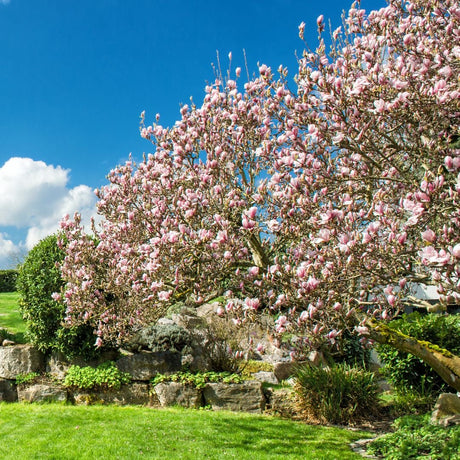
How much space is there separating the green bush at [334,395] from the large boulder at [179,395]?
2508 mm

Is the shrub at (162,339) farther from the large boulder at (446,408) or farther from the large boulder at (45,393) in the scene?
the large boulder at (446,408)

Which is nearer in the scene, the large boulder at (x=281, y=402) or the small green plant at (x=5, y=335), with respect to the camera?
the large boulder at (x=281, y=402)

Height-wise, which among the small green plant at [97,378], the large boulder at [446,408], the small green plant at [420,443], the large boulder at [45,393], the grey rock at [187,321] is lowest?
the small green plant at [420,443]

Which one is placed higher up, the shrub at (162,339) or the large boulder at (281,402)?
the shrub at (162,339)

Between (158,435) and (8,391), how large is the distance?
5810 mm

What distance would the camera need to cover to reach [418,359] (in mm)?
10898

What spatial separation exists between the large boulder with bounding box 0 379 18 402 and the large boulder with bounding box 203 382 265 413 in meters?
5.27

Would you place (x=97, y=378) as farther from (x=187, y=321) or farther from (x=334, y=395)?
(x=334, y=395)

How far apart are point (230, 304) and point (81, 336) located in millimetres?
7652

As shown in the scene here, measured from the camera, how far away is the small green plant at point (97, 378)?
11.5 m

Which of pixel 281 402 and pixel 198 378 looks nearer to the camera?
pixel 281 402

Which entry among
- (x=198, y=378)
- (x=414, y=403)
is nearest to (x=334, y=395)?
(x=414, y=403)

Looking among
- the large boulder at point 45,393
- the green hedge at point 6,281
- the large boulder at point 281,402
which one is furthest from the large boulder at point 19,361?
the green hedge at point 6,281

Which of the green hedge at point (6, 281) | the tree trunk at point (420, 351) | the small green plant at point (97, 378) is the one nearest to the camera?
the tree trunk at point (420, 351)
